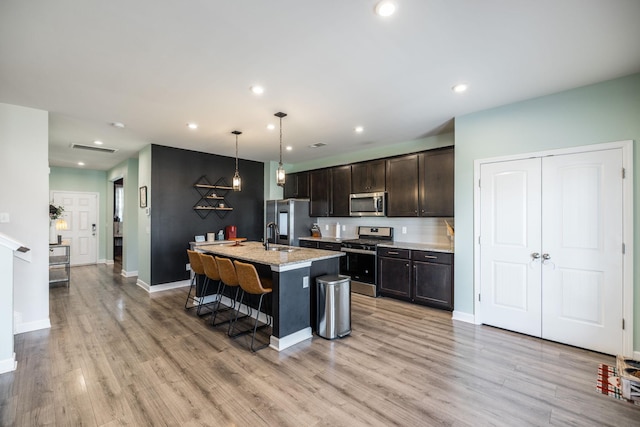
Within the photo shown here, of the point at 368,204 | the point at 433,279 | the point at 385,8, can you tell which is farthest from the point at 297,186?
the point at 385,8

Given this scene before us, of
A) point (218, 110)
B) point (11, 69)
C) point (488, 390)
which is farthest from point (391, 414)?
point (11, 69)

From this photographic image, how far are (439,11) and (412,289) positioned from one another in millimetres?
3620

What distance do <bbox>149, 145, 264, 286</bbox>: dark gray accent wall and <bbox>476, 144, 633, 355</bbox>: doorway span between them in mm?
4866

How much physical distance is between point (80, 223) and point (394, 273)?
8.49 metres

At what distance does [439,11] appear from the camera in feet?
6.23

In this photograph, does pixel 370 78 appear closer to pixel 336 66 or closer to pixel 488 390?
pixel 336 66

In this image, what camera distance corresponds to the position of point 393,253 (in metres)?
4.70

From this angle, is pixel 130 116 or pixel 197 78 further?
pixel 130 116

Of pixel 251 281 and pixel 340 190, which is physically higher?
pixel 340 190

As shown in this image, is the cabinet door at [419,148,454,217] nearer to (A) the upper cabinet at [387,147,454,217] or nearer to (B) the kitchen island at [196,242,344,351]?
(A) the upper cabinet at [387,147,454,217]

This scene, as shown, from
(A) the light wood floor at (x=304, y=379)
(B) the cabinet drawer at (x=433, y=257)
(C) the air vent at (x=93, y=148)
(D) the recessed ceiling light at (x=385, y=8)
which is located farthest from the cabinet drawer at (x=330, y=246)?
(C) the air vent at (x=93, y=148)

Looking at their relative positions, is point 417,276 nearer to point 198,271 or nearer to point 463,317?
point 463,317

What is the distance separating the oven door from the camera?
495 centimetres

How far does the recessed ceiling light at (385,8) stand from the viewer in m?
1.81
